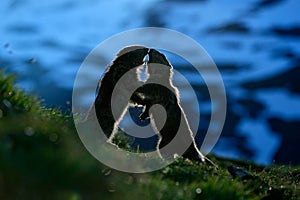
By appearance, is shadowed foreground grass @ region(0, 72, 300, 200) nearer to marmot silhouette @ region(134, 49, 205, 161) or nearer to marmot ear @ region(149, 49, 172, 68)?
marmot silhouette @ region(134, 49, 205, 161)

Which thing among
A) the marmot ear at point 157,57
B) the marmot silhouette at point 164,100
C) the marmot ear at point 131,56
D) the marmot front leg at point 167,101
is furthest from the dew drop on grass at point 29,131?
the marmot ear at point 157,57

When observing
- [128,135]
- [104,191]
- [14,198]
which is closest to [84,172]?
[104,191]

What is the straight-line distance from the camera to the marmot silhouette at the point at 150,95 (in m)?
11.5

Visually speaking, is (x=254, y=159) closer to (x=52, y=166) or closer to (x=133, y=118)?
(x=133, y=118)

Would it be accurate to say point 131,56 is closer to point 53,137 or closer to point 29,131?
point 53,137

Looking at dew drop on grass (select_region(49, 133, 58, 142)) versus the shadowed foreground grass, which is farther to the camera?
dew drop on grass (select_region(49, 133, 58, 142))

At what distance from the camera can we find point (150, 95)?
12.4m

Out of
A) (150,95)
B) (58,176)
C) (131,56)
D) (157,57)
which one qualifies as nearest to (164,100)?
(150,95)

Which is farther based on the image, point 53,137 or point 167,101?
point 167,101

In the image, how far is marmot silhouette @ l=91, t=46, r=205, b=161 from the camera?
11.5 meters

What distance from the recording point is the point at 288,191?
1273 centimetres

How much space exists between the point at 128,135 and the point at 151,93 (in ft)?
17.1

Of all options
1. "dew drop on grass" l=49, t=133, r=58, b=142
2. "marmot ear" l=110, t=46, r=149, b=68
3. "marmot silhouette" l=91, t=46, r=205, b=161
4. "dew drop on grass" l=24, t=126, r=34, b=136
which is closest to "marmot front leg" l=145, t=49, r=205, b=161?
"marmot silhouette" l=91, t=46, r=205, b=161

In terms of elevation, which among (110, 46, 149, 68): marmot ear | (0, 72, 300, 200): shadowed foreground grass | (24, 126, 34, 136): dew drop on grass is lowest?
(0, 72, 300, 200): shadowed foreground grass
